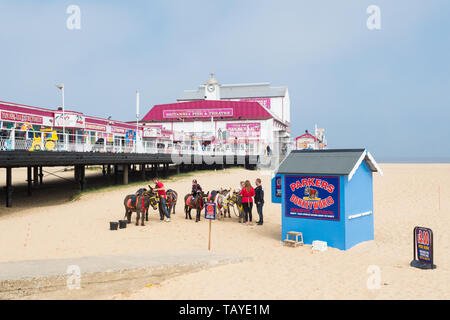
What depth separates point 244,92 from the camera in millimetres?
69688

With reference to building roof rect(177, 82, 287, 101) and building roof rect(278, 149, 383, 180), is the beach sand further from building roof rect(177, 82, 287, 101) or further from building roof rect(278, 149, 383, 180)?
building roof rect(177, 82, 287, 101)

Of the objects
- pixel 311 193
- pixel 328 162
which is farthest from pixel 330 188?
pixel 328 162

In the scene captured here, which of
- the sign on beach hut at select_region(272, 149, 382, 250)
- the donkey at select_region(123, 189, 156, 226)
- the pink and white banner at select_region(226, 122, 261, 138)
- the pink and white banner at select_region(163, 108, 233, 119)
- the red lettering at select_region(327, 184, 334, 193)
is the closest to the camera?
the sign on beach hut at select_region(272, 149, 382, 250)

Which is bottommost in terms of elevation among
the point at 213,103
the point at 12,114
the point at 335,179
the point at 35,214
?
the point at 35,214

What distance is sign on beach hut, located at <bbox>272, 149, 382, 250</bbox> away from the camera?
412 inches

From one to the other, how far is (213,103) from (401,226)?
4270cm

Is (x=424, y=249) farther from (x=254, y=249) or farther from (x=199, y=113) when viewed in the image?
(x=199, y=113)

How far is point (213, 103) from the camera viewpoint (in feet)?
178

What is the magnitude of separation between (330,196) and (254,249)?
9.15 ft

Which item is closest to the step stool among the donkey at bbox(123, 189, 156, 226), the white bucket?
the white bucket

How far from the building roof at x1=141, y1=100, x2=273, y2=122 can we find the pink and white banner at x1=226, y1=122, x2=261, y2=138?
1045 mm

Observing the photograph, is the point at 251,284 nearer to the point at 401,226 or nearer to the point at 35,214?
the point at 401,226
